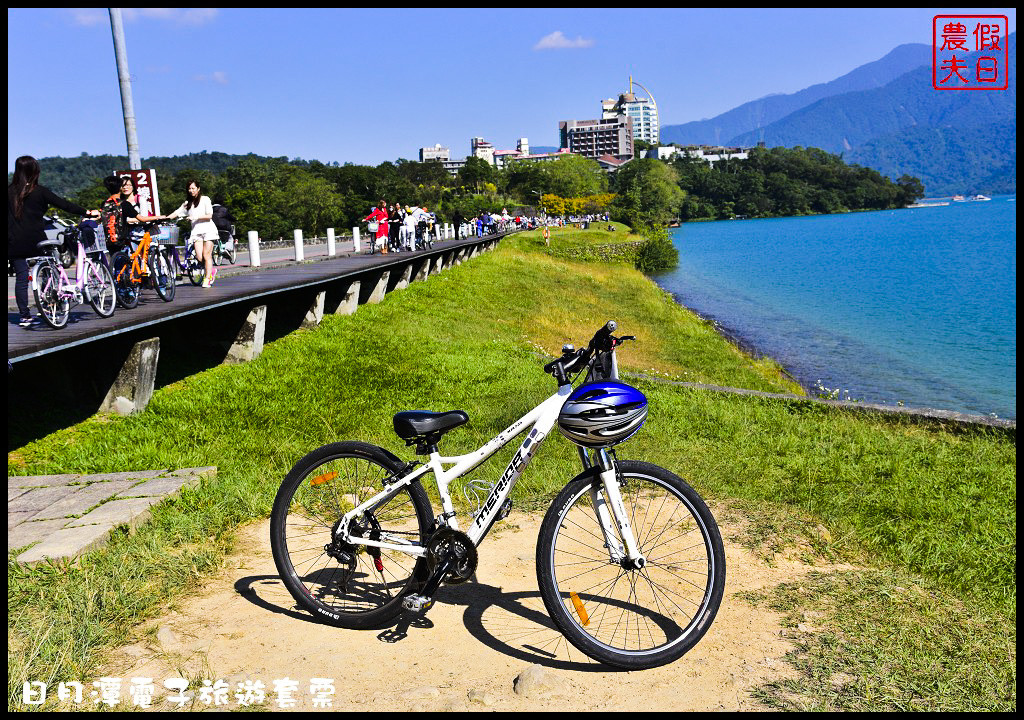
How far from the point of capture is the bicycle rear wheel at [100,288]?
8867mm

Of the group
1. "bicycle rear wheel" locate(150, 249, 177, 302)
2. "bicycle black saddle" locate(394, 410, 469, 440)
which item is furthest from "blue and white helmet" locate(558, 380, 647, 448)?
"bicycle rear wheel" locate(150, 249, 177, 302)

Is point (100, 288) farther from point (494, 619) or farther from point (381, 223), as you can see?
point (381, 223)

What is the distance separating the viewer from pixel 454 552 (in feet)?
11.8

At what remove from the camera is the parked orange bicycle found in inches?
389

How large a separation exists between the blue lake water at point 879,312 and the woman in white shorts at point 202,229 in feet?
43.2

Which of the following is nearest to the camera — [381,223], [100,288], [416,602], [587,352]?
[587,352]

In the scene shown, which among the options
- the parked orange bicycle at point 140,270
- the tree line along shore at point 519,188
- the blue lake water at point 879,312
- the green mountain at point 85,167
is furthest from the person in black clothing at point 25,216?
the green mountain at point 85,167

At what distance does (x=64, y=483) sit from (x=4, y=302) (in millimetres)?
1862

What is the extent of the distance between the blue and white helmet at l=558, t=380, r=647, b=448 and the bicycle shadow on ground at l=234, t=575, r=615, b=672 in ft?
3.19

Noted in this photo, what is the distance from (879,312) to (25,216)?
32.8 m

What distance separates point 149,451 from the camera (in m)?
7.11

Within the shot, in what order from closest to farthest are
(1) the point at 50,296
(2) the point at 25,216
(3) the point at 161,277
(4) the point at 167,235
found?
(2) the point at 25,216 → (1) the point at 50,296 → (3) the point at 161,277 → (4) the point at 167,235

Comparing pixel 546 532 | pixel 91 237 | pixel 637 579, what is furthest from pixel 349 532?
pixel 91 237

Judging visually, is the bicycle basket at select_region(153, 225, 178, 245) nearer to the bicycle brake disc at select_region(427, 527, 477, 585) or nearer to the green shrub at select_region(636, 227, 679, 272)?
the bicycle brake disc at select_region(427, 527, 477, 585)
